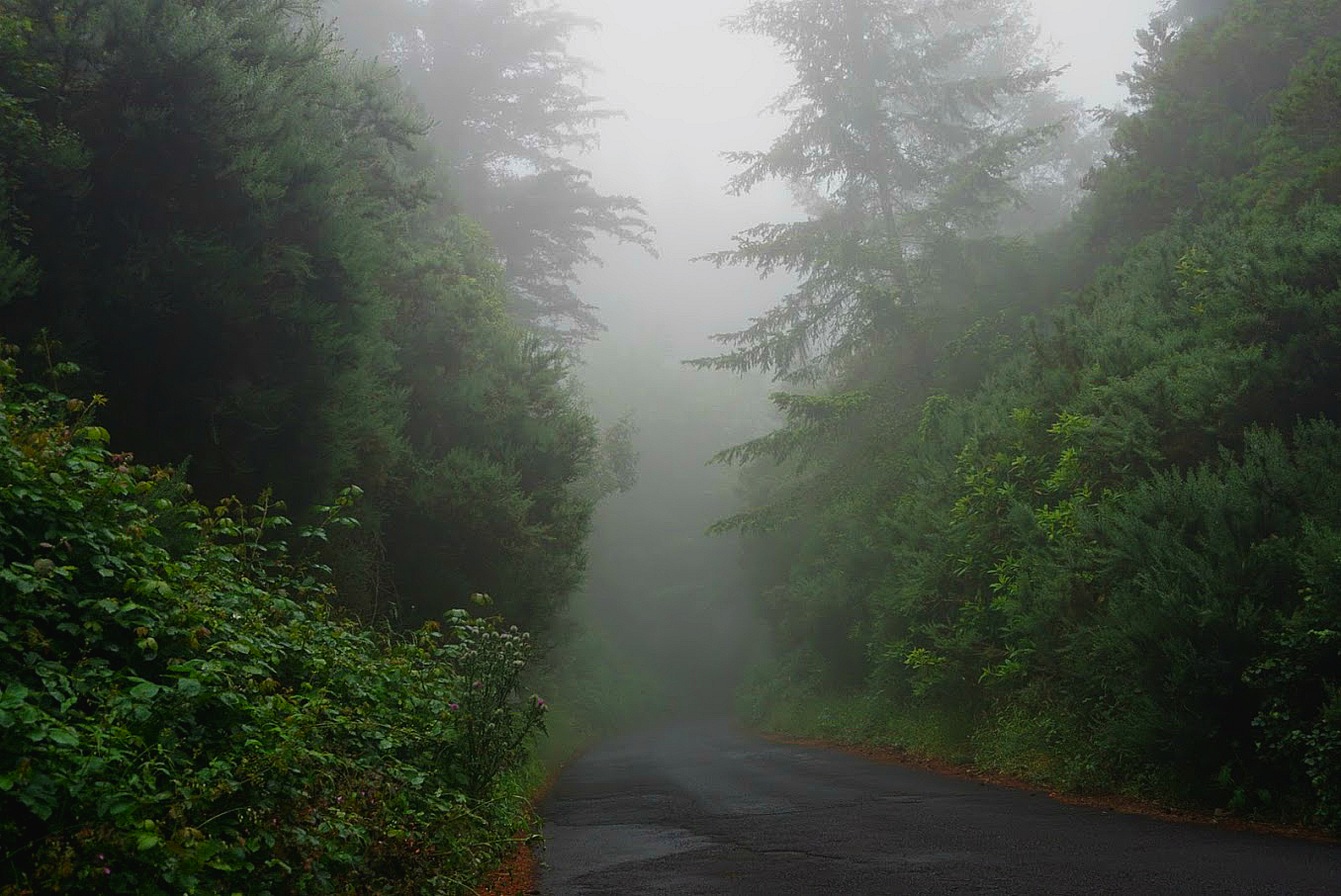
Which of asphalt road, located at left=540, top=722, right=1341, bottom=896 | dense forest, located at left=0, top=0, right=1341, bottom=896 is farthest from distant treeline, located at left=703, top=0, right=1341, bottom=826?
asphalt road, located at left=540, top=722, right=1341, bottom=896

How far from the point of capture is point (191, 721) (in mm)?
4332

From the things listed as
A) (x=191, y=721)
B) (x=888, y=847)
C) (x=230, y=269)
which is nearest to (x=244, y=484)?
(x=230, y=269)

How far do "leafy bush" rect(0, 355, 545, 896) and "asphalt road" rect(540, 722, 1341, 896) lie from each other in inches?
49.5

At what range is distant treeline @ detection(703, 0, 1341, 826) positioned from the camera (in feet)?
25.7

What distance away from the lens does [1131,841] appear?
20.9 ft

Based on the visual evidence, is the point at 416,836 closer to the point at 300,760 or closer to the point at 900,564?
the point at 300,760

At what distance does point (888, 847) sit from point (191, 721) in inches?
189

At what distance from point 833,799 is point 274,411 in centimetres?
692

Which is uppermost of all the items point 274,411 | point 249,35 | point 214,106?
point 249,35

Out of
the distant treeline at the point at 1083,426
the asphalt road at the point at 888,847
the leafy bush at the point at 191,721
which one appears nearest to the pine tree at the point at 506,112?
the distant treeline at the point at 1083,426

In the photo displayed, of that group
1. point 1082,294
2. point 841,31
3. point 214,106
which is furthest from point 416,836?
point 841,31

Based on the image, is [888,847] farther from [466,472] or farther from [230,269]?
[466,472]

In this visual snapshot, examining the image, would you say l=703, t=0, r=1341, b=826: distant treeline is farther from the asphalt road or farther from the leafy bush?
the leafy bush

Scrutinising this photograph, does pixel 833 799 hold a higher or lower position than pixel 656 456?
lower
